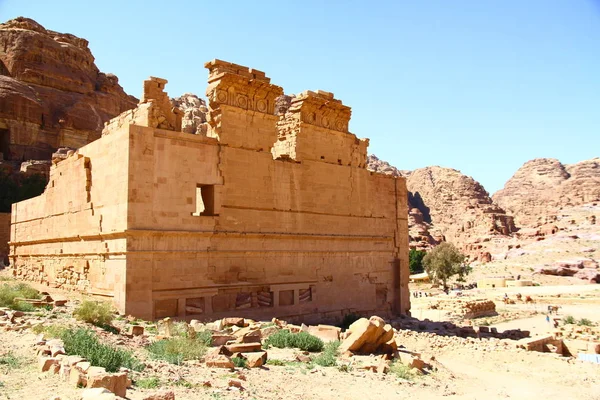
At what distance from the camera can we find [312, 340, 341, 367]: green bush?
8969mm

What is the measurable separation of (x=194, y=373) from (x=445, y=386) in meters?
4.46

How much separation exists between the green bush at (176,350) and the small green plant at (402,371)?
3338mm

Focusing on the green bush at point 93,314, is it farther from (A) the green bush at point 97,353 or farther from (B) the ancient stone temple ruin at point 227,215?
(A) the green bush at point 97,353

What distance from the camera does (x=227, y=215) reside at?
519 inches

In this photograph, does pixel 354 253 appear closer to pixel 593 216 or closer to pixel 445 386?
pixel 445 386

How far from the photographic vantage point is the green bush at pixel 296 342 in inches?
403

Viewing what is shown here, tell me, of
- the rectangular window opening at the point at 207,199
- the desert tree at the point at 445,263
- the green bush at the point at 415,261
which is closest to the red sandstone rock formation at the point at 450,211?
the green bush at the point at 415,261

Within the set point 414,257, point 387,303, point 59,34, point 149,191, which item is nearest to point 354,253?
point 387,303

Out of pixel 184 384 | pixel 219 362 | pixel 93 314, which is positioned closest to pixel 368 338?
pixel 219 362

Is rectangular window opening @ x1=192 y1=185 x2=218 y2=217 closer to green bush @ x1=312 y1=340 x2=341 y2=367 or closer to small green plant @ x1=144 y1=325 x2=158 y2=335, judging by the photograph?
small green plant @ x1=144 y1=325 x2=158 y2=335

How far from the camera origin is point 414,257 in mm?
55750

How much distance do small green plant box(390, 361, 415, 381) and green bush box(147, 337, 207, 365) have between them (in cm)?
334

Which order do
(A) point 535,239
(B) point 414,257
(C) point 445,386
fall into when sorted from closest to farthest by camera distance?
(C) point 445,386 < (B) point 414,257 < (A) point 535,239

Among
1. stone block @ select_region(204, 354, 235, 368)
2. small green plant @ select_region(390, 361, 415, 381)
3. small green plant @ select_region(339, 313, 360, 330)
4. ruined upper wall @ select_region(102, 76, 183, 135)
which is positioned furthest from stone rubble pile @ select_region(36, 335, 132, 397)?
small green plant @ select_region(339, 313, 360, 330)
